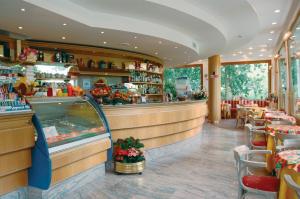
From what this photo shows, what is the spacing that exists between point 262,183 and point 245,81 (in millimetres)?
15152

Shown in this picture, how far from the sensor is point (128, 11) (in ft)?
21.9

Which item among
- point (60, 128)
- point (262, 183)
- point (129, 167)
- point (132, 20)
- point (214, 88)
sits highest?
point (132, 20)

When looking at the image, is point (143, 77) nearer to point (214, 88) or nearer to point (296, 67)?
point (214, 88)

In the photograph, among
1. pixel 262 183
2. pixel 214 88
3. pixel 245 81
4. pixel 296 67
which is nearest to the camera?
pixel 262 183

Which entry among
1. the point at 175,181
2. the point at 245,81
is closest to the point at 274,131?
the point at 175,181

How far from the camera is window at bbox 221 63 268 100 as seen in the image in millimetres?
16828

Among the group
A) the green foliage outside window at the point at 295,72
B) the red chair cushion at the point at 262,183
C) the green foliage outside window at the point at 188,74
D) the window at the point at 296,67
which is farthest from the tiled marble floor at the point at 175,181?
the green foliage outside window at the point at 188,74

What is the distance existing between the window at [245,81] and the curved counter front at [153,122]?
10519mm

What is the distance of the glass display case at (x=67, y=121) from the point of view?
3.95 metres

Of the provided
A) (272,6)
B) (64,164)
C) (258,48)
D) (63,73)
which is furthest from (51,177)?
(258,48)

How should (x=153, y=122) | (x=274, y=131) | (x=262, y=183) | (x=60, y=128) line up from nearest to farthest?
1. (x=262, y=183)
2. (x=60, y=128)
3. (x=274, y=131)
4. (x=153, y=122)

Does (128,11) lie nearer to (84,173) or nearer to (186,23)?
(186,23)

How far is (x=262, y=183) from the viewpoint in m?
3.01

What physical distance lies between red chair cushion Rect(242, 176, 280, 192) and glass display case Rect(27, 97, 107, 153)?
97.2 inches
